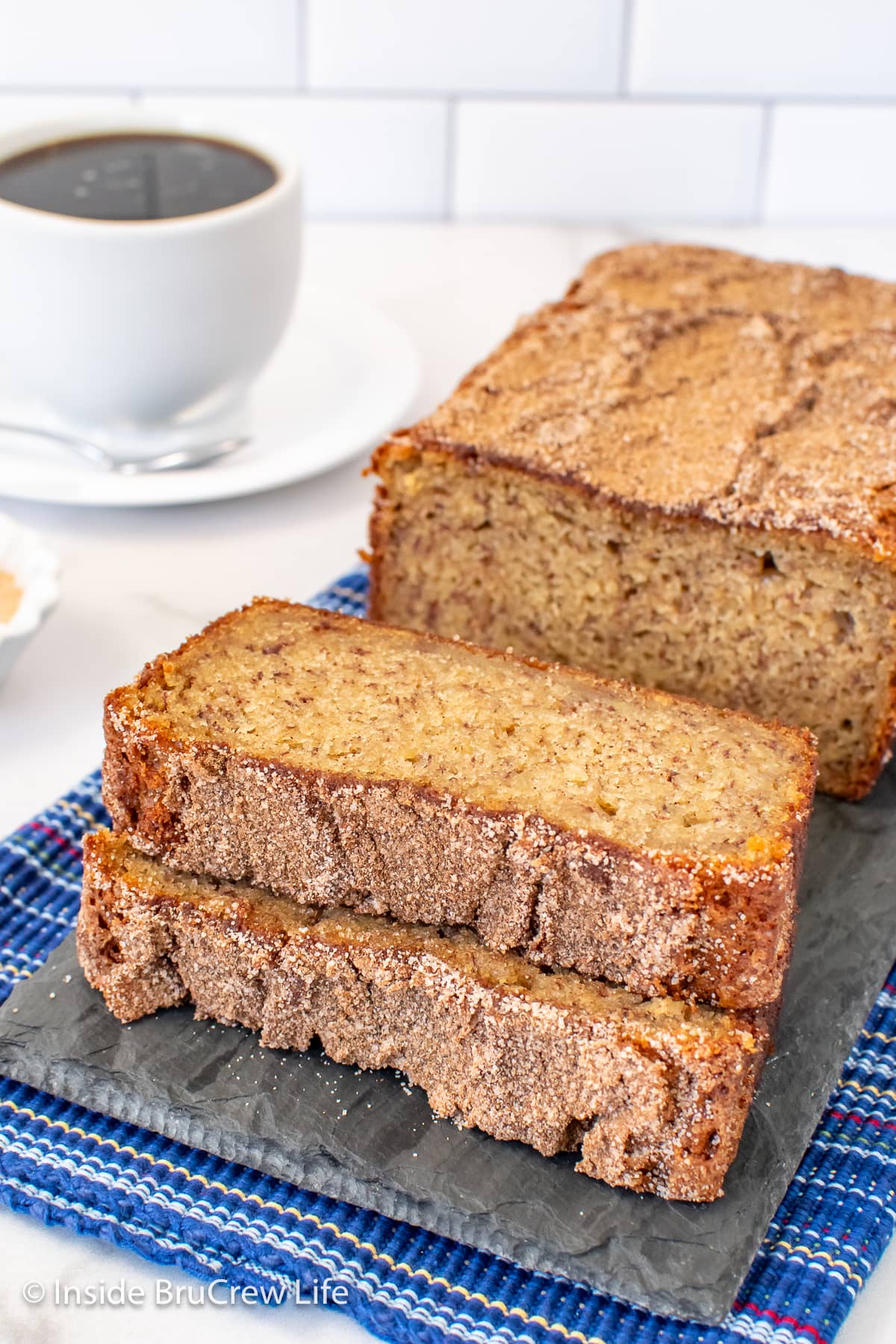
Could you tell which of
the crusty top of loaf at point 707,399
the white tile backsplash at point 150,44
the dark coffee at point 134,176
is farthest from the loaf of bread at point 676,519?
the white tile backsplash at point 150,44

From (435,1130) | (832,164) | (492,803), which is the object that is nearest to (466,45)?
(832,164)

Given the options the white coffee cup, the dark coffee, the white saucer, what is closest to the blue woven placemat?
the white saucer

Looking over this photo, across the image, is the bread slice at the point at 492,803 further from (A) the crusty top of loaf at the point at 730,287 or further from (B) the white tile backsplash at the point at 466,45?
(B) the white tile backsplash at the point at 466,45

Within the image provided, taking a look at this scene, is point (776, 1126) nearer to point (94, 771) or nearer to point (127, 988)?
point (127, 988)

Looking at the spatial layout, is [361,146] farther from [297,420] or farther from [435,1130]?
[435,1130]

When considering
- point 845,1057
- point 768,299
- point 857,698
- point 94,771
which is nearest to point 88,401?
point 94,771
